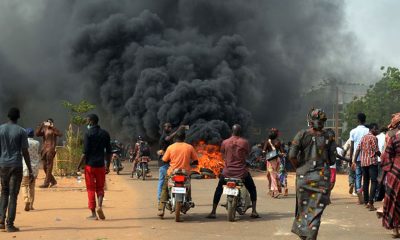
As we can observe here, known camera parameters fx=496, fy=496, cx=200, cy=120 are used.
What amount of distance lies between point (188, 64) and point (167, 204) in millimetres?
20579

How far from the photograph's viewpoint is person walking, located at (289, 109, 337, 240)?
18.5ft

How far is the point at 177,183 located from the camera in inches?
334

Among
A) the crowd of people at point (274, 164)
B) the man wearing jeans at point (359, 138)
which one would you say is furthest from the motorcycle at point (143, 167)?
the man wearing jeans at point (359, 138)

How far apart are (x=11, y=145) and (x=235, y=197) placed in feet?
12.1

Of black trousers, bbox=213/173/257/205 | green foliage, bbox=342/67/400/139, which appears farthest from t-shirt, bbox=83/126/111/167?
green foliage, bbox=342/67/400/139

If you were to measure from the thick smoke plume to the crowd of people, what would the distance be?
1308cm

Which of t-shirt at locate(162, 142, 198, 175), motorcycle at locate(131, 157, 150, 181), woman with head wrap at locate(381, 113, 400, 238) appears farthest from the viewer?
motorcycle at locate(131, 157, 150, 181)

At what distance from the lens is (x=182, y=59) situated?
94.2 ft

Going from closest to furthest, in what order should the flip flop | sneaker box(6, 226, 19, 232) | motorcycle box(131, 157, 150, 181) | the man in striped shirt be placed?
sneaker box(6, 226, 19, 232) < the flip flop < the man in striped shirt < motorcycle box(131, 157, 150, 181)

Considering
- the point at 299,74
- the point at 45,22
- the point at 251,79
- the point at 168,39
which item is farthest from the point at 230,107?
the point at 45,22

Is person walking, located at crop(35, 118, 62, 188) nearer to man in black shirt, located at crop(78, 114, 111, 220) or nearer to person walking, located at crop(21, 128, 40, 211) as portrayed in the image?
person walking, located at crop(21, 128, 40, 211)

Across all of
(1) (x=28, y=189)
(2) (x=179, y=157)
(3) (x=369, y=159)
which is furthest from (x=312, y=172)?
(1) (x=28, y=189)

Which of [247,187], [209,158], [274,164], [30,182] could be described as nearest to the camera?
[247,187]

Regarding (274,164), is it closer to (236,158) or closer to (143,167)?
(236,158)
